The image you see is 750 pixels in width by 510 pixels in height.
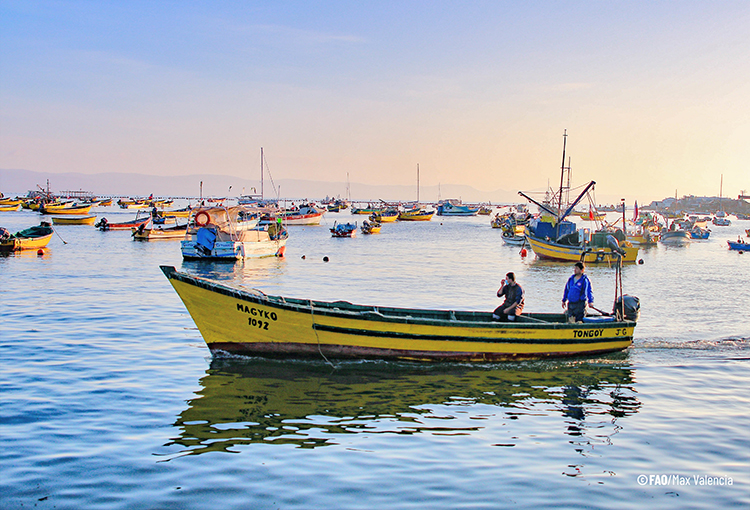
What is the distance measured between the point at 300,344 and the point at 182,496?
24.2ft

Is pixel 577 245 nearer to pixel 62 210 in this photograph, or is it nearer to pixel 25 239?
pixel 25 239

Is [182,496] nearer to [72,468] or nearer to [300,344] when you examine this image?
[72,468]

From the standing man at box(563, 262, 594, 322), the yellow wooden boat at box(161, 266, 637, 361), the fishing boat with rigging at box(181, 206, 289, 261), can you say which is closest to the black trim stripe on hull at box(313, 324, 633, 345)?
the yellow wooden boat at box(161, 266, 637, 361)

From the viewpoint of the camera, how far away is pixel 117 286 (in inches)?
1222

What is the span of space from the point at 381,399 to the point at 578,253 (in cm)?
3963

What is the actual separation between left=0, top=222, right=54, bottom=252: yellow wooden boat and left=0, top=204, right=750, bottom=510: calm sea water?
27.2 metres

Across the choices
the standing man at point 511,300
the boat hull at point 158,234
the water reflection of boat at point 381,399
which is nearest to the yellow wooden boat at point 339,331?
the water reflection of boat at point 381,399

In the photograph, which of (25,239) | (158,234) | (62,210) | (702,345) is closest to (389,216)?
(62,210)

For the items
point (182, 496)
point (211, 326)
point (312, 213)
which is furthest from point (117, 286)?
point (312, 213)

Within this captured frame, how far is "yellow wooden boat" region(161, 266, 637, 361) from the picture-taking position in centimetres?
1512

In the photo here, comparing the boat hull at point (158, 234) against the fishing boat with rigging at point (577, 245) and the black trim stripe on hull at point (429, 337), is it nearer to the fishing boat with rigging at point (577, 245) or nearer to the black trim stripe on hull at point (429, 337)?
the fishing boat with rigging at point (577, 245)

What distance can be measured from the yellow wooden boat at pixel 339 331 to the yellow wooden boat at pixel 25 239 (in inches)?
1512

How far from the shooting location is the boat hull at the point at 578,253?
4866 centimetres

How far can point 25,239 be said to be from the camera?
47312 mm
